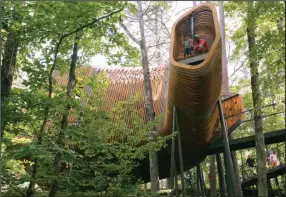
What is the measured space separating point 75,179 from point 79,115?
0.98 meters

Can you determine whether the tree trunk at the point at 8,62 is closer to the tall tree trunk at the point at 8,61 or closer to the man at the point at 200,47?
the tall tree trunk at the point at 8,61

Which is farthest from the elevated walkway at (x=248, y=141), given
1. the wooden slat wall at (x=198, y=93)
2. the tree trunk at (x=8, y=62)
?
the tree trunk at (x=8, y=62)

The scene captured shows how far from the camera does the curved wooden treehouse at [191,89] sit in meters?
5.72

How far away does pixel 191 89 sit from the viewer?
5844 millimetres

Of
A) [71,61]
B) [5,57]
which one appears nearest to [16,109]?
[5,57]

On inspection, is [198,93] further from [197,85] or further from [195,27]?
[195,27]

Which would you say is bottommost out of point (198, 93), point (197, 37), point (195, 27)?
point (198, 93)

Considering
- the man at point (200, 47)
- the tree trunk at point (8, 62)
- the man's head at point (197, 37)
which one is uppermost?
the man's head at point (197, 37)

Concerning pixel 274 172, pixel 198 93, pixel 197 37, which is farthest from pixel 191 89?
pixel 274 172

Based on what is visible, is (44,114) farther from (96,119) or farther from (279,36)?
(279,36)

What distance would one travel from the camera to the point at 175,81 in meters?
6.12

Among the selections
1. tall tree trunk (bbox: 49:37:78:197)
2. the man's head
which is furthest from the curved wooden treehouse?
tall tree trunk (bbox: 49:37:78:197)

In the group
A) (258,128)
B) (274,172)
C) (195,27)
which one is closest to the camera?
(258,128)

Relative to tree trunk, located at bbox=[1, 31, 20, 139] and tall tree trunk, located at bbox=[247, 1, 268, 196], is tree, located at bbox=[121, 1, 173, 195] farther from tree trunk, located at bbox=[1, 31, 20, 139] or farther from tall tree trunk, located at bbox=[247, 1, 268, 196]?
tree trunk, located at bbox=[1, 31, 20, 139]
